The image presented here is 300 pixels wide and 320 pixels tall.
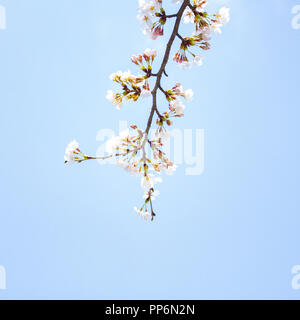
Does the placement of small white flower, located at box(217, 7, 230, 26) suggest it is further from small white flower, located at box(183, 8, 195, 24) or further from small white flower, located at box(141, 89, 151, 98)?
small white flower, located at box(141, 89, 151, 98)

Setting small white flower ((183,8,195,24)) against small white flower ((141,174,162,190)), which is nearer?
small white flower ((141,174,162,190))

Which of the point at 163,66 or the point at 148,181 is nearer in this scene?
the point at 163,66

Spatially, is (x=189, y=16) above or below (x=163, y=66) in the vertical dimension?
above

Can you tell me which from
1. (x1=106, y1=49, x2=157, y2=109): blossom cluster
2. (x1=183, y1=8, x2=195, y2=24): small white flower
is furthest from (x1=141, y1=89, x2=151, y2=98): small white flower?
(x1=183, y1=8, x2=195, y2=24): small white flower

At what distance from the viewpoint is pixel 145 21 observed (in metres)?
3.51

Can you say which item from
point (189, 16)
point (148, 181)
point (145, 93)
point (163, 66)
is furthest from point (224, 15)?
point (148, 181)

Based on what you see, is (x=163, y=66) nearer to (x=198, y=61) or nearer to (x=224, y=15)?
(x=198, y=61)

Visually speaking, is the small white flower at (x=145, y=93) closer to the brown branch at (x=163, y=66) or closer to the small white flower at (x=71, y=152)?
the brown branch at (x=163, y=66)

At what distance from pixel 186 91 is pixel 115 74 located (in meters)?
1.05

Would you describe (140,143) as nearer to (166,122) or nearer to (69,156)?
(166,122)

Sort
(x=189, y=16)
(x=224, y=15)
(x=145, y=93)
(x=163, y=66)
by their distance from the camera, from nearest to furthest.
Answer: (x=163, y=66) → (x=145, y=93) → (x=224, y=15) → (x=189, y=16)

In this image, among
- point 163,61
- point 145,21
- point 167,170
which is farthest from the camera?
point 167,170

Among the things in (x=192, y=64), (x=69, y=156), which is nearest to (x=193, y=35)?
Answer: (x=192, y=64)

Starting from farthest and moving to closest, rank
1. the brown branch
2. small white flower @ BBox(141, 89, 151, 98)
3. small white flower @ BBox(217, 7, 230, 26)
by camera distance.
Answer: small white flower @ BBox(217, 7, 230, 26), small white flower @ BBox(141, 89, 151, 98), the brown branch
